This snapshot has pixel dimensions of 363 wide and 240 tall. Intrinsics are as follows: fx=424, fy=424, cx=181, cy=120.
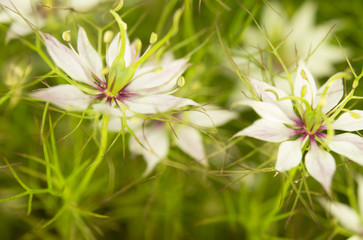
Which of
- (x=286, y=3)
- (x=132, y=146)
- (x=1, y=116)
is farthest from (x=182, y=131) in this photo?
(x=286, y=3)

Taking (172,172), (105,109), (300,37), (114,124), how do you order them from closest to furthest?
(105,109) < (114,124) < (172,172) < (300,37)

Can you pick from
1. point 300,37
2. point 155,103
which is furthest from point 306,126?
point 300,37

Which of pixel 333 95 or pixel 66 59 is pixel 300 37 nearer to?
pixel 333 95

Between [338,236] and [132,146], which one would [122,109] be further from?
[338,236]

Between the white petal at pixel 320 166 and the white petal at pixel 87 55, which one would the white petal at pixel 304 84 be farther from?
the white petal at pixel 87 55

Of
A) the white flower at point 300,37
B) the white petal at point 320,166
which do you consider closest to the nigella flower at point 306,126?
the white petal at point 320,166
